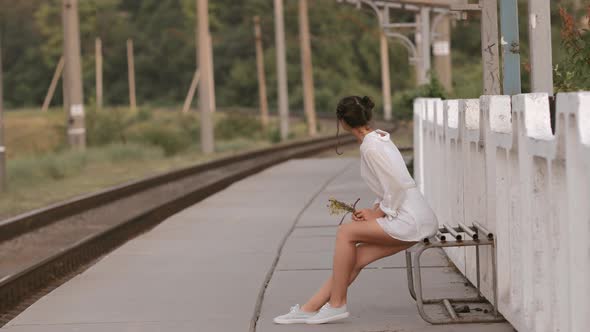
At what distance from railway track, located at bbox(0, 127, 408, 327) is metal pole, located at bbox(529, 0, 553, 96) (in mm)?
4510

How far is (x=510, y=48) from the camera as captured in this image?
10.8 meters

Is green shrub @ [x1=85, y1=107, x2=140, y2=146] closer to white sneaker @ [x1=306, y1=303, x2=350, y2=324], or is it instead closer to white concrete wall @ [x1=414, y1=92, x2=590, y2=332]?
white concrete wall @ [x1=414, y1=92, x2=590, y2=332]

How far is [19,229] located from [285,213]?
11.5 feet

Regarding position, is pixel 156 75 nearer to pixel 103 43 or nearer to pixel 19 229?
pixel 103 43

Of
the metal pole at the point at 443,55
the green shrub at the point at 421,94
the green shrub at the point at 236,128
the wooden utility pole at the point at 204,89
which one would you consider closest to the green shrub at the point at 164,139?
the wooden utility pole at the point at 204,89

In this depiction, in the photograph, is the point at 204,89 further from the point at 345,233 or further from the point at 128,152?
the point at 345,233

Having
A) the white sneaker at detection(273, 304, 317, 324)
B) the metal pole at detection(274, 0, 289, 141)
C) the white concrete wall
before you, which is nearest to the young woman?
the white sneaker at detection(273, 304, 317, 324)

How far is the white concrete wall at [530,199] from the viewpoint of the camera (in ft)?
20.6

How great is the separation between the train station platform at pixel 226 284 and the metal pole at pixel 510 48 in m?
1.54

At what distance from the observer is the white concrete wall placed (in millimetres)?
6289

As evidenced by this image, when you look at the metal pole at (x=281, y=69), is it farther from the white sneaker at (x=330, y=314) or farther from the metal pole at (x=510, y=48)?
the white sneaker at (x=330, y=314)

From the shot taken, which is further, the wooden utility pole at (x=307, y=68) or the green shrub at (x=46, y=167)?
the wooden utility pole at (x=307, y=68)

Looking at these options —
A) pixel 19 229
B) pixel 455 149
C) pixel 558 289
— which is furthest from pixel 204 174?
pixel 558 289

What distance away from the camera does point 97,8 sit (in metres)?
124
